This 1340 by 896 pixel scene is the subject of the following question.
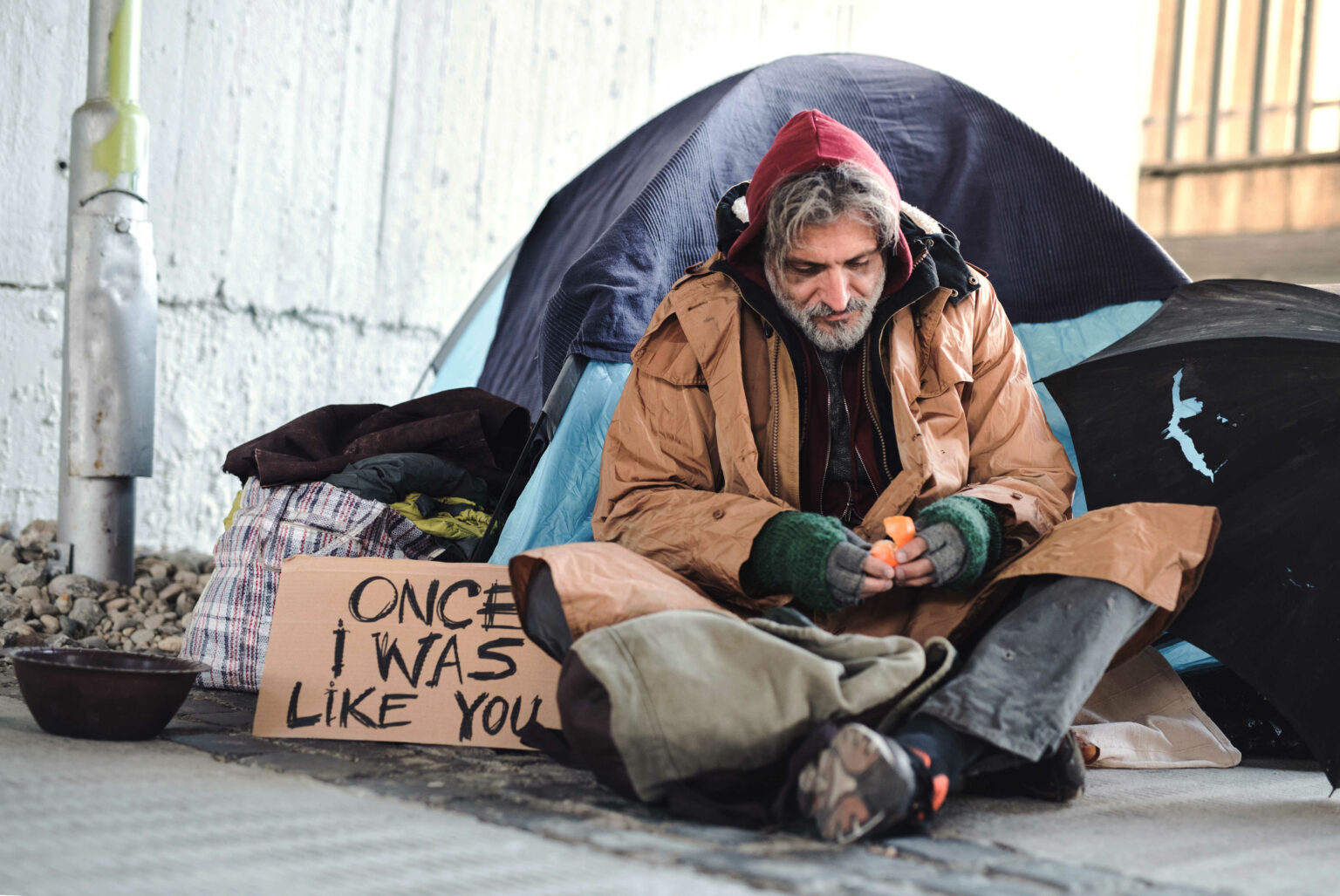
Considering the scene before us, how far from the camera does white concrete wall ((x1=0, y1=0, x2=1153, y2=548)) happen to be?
3314 mm

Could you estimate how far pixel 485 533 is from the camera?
2.29 metres

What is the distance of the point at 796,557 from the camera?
165 centimetres

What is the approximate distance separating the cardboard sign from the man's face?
66cm

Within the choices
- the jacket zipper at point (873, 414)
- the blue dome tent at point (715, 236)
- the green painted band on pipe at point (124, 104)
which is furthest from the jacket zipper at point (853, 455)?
the green painted band on pipe at point (124, 104)

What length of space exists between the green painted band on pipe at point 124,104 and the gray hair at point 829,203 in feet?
5.82

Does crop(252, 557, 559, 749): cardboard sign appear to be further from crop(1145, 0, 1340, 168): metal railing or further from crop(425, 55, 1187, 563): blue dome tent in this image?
crop(1145, 0, 1340, 168): metal railing

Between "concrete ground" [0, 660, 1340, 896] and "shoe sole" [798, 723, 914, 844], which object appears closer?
"concrete ground" [0, 660, 1340, 896]

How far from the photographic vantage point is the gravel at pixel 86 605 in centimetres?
259

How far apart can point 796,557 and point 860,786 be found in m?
0.44

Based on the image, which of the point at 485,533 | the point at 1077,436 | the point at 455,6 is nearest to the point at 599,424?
the point at 485,533

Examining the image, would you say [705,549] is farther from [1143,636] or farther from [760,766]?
[1143,636]

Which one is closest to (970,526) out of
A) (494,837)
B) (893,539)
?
(893,539)

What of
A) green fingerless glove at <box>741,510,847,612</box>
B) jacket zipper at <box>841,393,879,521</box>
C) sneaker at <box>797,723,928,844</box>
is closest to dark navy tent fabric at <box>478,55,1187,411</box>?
jacket zipper at <box>841,393,879,521</box>

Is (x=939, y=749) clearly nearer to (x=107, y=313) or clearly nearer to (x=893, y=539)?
(x=893, y=539)
